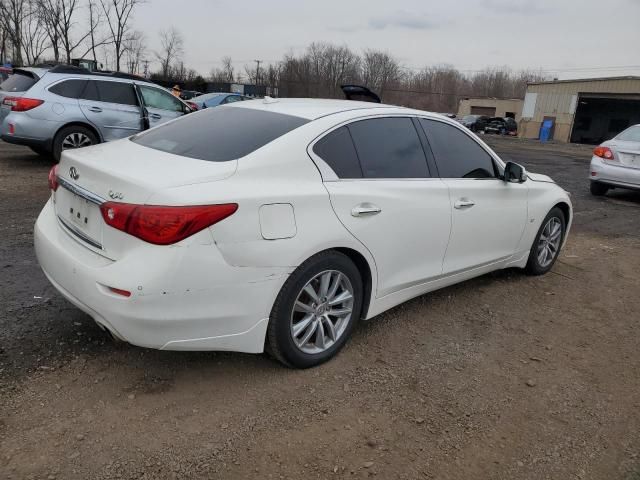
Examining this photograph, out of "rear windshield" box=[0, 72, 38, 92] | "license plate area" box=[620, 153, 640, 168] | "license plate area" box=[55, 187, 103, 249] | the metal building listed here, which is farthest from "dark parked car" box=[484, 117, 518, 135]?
"license plate area" box=[55, 187, 103, 249]

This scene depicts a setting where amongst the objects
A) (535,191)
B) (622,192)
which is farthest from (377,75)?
(535,191)

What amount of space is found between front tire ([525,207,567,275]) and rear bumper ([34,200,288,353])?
311 cm

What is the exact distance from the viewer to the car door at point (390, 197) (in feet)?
10.2

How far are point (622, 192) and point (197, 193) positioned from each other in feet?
37.7

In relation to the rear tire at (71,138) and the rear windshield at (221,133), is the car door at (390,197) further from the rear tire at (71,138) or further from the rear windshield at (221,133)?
the rear tire at (71,138)

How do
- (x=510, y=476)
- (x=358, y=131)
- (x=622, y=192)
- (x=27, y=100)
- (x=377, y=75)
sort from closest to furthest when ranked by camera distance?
(x=510, y=476) < (x=358, y=131) < (x=27, y=100) < (x=622, y=192) < (x=377, y=75)

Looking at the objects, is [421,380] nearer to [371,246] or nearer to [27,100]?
[371,246]

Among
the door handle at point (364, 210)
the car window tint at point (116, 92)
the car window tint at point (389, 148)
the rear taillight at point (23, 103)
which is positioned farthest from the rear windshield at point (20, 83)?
the door handle at point (364, 210)

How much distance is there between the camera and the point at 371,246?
3.20 meters

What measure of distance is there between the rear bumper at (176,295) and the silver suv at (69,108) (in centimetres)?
666

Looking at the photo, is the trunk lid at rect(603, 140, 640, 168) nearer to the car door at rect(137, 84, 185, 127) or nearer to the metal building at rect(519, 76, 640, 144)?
the car door at rect(137, 84, 185, 127)

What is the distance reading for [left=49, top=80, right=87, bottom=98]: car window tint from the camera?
8.69m

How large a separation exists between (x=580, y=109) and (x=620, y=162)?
39.5 meters

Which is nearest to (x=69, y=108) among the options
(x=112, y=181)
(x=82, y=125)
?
(x=82, y=125)
